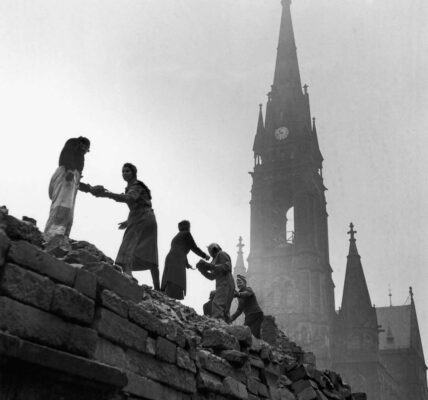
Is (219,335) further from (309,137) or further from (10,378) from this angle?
(309,137)

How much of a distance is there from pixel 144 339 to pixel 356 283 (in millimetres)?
48980

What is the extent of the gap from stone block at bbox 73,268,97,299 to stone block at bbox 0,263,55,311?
36 centimetres

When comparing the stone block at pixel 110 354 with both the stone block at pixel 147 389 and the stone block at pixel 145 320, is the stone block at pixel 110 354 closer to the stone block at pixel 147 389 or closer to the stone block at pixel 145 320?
the stone block at pixel 147 389

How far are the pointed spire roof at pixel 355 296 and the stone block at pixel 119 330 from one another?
4699 centimetres

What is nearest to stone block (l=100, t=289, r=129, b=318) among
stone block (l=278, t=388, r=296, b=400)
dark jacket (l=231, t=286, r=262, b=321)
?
stone block (l=278, t=388, r=296, b=400)

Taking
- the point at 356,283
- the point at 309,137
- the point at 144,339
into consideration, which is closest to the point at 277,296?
the point at 356,283

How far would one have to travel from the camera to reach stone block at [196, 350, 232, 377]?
7423mm

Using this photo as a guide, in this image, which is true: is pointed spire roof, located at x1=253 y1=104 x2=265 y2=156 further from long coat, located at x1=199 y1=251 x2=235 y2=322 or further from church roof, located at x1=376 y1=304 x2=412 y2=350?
long coat, located at x1=199 y1=251 x2=235 y2=322

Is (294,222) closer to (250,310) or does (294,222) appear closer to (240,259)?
(240,259)

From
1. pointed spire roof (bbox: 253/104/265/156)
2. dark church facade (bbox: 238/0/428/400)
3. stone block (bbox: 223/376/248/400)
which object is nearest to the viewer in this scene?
stone block (bbox: 223/376/248/400)

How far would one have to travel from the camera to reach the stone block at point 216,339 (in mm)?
8047

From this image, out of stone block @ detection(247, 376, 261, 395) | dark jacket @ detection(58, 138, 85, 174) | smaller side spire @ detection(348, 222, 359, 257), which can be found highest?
smaller side spire @ detection(348, 222, 359, 257)

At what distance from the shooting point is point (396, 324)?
212ft

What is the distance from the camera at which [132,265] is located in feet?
27.2
